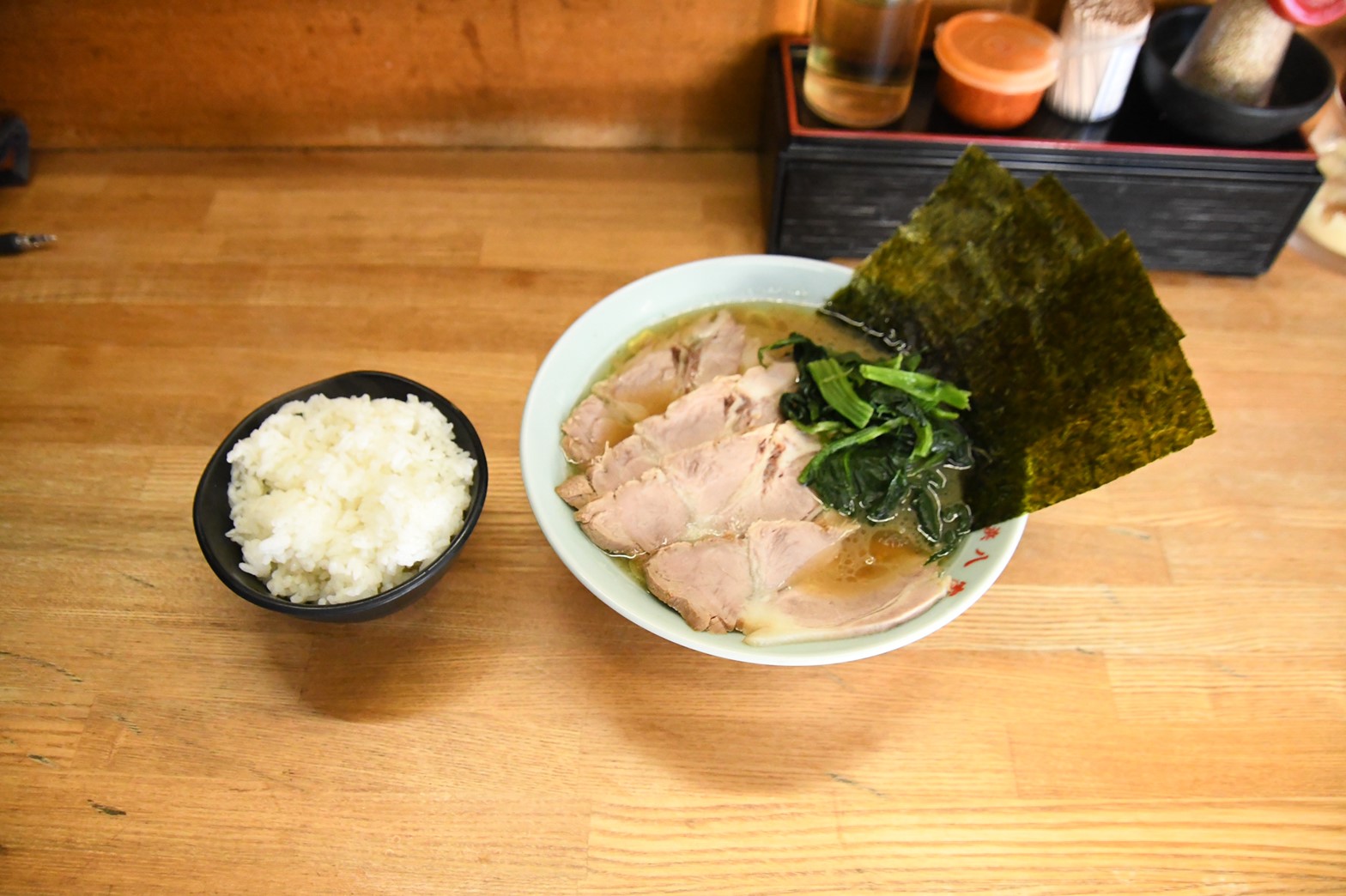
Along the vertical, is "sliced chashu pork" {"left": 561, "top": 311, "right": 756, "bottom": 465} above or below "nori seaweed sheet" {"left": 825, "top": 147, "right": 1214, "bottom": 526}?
below

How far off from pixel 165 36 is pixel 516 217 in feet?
2.89

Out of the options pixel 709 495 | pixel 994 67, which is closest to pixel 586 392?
pixel 709 495

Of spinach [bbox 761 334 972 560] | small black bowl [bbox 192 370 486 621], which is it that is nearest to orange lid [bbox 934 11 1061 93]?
spinach [bbox 761 334 972 560]

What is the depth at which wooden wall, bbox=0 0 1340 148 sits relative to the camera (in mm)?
1919

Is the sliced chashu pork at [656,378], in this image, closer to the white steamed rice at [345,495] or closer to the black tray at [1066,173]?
the white steamed rice at [345,495]

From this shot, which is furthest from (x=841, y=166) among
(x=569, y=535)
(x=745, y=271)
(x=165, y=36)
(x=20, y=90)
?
(x=20, y=90)

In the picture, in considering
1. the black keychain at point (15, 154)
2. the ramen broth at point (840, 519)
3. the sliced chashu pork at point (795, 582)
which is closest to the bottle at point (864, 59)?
the ramen broth at point (840, 519)

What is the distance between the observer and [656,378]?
5.12 feet

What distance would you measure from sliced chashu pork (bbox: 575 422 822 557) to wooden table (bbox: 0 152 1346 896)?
184mm

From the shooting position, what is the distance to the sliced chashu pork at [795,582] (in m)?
1.24

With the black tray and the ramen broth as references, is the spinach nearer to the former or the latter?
the ramen broth

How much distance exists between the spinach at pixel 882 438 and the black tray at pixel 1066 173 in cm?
50

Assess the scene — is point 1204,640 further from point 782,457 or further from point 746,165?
point 746,165

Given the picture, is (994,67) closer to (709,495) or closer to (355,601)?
(709,495)
